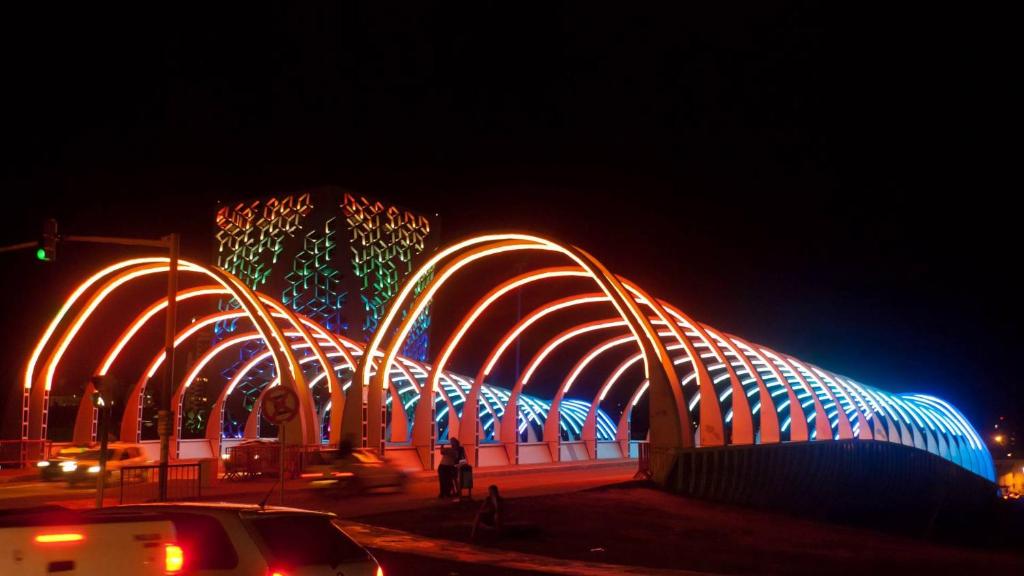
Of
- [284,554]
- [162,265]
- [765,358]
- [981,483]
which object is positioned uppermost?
[162,265]

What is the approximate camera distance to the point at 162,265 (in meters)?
29.2

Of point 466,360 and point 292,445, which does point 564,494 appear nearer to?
point 292,445

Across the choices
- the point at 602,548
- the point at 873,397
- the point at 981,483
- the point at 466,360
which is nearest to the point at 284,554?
the point at 602,548

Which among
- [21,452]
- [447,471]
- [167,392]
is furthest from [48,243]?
[21,452]

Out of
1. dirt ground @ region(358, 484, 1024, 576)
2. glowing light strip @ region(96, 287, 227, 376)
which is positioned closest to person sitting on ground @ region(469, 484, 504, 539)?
dirt ground @ region(358, 484, 1024, 576)

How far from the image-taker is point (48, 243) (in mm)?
15906

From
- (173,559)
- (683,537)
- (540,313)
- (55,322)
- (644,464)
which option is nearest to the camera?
(173,559)

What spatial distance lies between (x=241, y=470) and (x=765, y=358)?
19.8m

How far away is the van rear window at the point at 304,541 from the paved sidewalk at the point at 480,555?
233 inches

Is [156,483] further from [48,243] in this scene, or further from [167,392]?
[48,243]

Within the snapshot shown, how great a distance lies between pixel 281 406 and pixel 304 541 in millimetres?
7662

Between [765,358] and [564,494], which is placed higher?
[765,358]

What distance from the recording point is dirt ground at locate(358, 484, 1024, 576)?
12.8 m

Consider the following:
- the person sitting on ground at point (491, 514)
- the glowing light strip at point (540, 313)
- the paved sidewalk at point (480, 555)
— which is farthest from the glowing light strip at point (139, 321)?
the person sitting on ground at point (491, 514)
